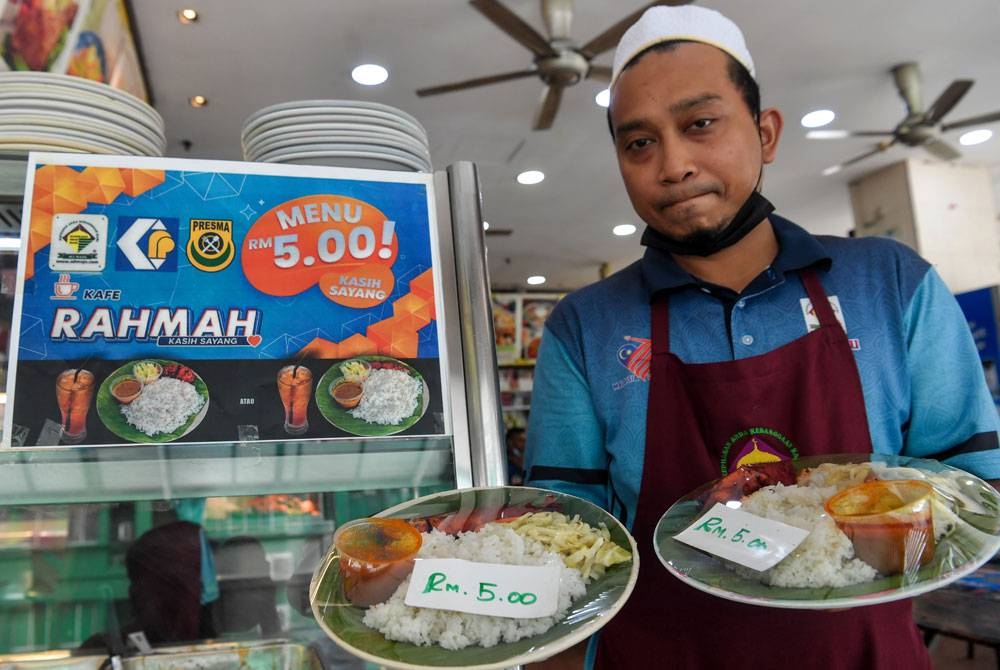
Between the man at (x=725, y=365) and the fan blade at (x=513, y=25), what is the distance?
2.72 meters

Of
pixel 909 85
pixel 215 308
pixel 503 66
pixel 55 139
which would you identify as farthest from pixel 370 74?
pixel 215 308

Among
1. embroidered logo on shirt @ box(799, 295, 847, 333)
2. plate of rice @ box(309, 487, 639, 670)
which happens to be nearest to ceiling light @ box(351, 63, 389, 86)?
embroidered logo on shirt @ box(799, 295, 847, 333)

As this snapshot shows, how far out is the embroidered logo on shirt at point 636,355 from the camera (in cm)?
120

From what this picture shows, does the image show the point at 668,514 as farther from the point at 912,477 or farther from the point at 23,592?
the point at 23,592

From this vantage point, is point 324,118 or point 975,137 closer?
point 324,118

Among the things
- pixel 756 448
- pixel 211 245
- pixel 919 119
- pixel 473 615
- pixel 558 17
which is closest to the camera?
pixel 473 615

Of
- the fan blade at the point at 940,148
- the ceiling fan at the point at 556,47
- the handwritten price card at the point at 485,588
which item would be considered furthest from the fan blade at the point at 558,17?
the handwritten price card at the point at 485,588

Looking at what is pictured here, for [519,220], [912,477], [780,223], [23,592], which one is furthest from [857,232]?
[23,592]

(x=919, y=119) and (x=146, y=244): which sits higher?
(x=919, y=119)

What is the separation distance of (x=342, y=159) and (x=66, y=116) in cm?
46

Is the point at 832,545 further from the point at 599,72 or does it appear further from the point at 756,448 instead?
the point at 599,72

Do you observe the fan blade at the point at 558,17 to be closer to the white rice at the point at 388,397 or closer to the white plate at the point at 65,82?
the white plate at the point at 65,82

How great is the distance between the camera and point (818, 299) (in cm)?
117

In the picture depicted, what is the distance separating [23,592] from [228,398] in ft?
1.52
